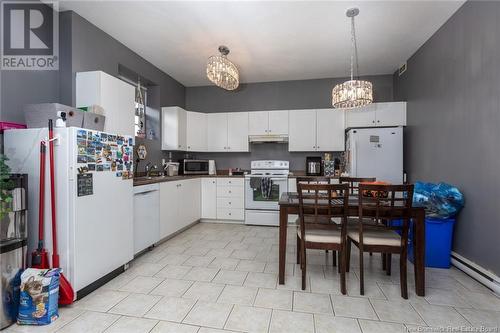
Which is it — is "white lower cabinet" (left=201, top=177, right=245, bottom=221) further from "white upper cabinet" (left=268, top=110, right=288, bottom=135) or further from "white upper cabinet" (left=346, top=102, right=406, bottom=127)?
"white upper cabinet" (left=346, top=102, right=406, bottom=127)

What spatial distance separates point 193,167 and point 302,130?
7.06ft

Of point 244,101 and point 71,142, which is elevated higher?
point 244,101

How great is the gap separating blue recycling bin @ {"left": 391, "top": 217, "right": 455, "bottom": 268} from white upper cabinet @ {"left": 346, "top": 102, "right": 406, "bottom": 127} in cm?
197

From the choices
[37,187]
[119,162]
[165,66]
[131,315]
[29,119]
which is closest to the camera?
[131,315]

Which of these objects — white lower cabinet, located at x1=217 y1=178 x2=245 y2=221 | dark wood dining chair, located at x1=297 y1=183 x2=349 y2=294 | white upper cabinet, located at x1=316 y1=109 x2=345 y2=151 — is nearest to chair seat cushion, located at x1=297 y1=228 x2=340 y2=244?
dark wood dining chair, located at x1=297 y1=183 x2=349 y2=294

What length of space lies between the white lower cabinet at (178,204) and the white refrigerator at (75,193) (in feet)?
3.69

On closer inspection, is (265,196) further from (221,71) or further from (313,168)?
(221,71)

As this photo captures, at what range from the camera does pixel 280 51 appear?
3469mm

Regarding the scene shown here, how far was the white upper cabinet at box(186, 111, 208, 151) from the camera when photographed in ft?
15.0

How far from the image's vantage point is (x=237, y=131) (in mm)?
4719

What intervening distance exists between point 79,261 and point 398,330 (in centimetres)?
241

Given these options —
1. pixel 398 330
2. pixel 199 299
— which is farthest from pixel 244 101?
pixel 398 330

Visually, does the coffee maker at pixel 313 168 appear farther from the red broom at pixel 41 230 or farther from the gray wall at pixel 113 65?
the red broom at pixel 41 230

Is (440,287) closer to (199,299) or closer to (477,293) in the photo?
(477,293)
